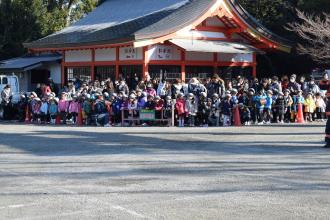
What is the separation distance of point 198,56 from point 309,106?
665 cm

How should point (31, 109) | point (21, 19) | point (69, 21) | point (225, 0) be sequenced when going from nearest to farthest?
point (31, 109), point (225, 0), point (21, 19), point (69, 21)

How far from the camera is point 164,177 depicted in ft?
31.1

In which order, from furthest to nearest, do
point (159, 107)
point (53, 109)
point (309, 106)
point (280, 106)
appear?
point (53, 109) < point (309, 106) < point (280, 106) < point (159, 107)

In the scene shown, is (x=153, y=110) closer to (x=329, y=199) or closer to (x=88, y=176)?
(x=88, y=176)

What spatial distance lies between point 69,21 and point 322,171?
37.5 meters

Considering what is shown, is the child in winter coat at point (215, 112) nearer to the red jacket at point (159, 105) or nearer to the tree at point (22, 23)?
the red jacket at point (159, 105)

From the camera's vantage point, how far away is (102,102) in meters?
21.5

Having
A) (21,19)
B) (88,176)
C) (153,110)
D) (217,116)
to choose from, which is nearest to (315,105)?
(217,116)

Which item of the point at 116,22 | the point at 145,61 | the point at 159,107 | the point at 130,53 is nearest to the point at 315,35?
the point at 145,61

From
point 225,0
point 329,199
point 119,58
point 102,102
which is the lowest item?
point 329,199

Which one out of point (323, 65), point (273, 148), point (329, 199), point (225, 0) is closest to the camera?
point (329, 199)

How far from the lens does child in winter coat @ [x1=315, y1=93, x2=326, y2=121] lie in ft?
74.0

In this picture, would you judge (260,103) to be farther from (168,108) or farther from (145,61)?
(145,61)

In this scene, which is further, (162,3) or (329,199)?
(162,3)
